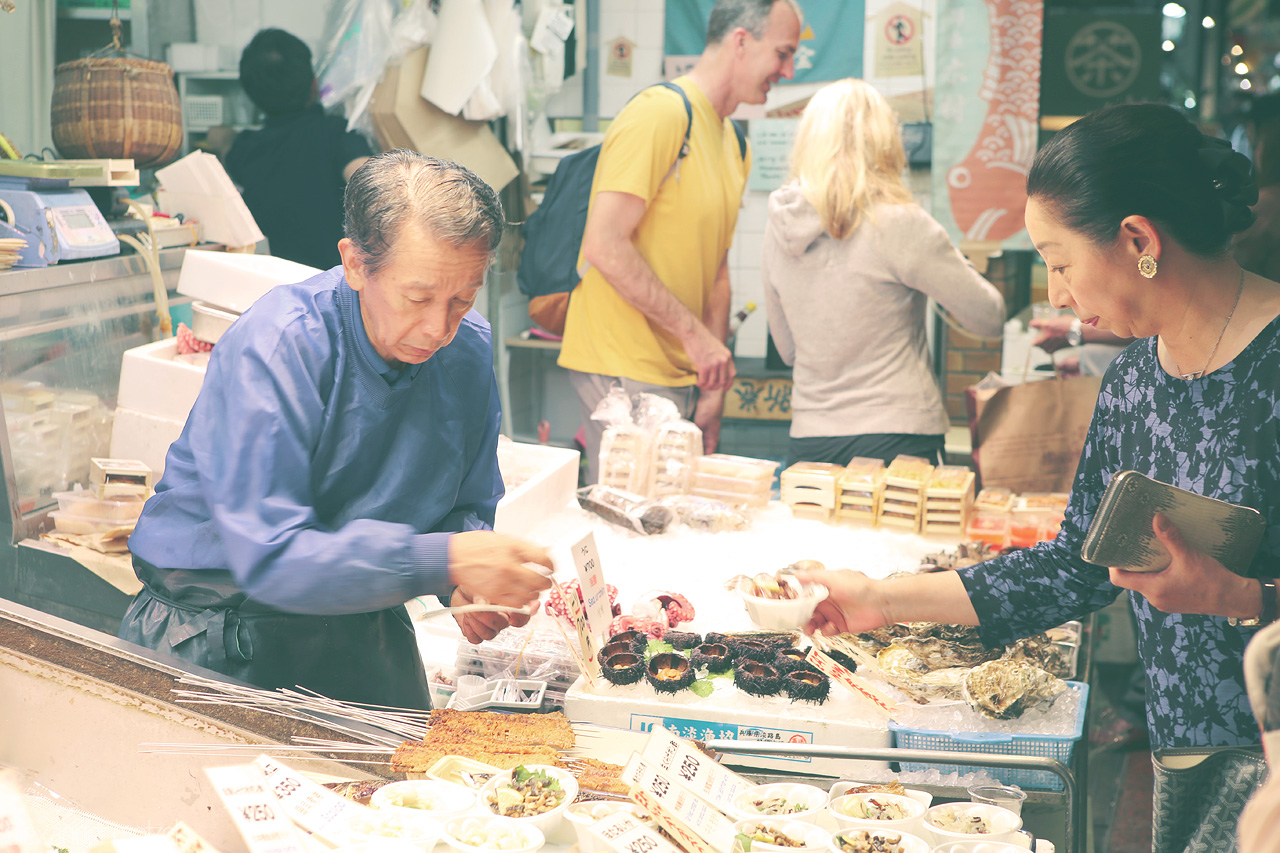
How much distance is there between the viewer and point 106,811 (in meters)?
1.54

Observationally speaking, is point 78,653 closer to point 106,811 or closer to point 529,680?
point 106,811

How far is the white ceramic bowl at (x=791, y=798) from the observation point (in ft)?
4.81

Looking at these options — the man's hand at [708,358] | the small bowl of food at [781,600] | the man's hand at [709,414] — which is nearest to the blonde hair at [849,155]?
the man's hand at [708,358]

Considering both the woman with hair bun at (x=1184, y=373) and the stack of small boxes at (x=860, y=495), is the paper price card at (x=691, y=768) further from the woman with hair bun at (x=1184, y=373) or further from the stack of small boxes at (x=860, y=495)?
the stack of small boxes at (x=860, y=495)

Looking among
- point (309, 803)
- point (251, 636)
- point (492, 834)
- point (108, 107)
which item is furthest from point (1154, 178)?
point (108, 107)

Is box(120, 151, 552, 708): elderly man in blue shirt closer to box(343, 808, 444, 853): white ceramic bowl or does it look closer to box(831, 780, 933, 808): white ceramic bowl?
box(343, 808, 444, 853): white ceramic bowl

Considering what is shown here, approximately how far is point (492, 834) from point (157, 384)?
2.21 m

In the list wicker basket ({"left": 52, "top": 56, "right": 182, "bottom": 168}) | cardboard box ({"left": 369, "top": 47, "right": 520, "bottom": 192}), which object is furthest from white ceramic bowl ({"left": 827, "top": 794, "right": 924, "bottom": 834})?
cardboard box ({"left": 369, "top": 47, "right": 520, "bottom": 192})

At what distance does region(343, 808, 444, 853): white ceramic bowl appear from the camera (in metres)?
1.35

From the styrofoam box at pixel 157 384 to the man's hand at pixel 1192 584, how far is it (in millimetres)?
2481

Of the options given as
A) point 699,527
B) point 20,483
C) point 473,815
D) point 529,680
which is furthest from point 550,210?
point 473,815

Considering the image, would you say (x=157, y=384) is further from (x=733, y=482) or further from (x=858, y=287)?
(x=858, y=287)

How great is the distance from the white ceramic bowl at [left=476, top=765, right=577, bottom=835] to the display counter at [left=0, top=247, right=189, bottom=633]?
1861 millimetres

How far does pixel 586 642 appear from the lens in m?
2.08
